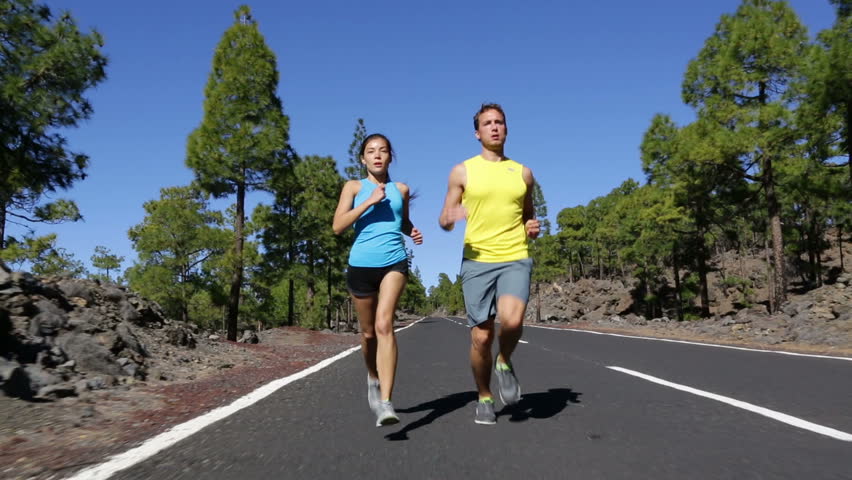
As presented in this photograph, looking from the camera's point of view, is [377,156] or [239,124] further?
[239,124]

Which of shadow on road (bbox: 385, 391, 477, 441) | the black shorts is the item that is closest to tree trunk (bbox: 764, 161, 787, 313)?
shadow on road (bbox: 385, 391, 477, 441)

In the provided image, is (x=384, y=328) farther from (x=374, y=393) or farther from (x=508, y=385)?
(x=508, y=385)

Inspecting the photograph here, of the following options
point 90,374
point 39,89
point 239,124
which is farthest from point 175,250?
point 90,374

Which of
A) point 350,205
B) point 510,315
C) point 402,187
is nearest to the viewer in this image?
point 510,315

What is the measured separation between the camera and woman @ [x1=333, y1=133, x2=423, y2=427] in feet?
13.3

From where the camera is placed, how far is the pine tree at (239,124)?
19.7m

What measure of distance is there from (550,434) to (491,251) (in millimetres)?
1263

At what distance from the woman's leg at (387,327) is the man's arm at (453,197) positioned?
0.49 meters

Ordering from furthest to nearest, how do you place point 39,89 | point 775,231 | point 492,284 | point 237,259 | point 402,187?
point 775,231, point 237,259, point 39,89, point 402,187, point 492,284

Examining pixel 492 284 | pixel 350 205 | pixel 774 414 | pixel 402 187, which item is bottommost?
pixel 774 414

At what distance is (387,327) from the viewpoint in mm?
4043

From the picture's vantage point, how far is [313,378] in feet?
23.5

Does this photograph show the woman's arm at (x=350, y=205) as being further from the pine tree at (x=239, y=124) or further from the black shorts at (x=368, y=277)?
the pine tree at (x=239, y=124)

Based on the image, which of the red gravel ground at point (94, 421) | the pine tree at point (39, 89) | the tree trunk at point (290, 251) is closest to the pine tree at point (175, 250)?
the tree trunk at point (290, 251)
